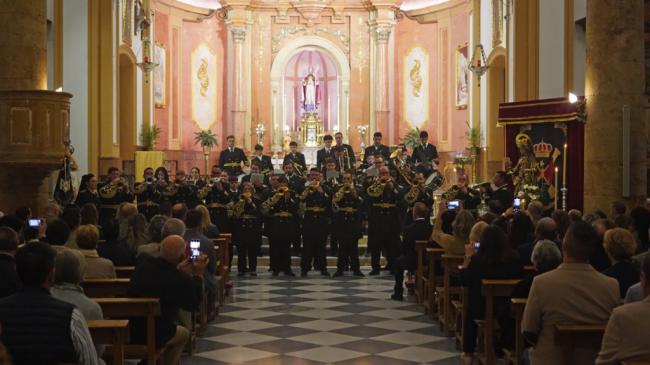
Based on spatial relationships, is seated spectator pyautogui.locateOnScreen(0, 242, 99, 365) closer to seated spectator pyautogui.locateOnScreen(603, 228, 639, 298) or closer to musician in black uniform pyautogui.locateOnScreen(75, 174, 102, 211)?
seated spectator pyautogui.locateOnScreen(603, 228, 639, 298)

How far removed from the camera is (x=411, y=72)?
90.4ft

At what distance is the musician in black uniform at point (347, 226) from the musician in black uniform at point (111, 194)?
3593mm

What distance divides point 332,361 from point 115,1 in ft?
44.7

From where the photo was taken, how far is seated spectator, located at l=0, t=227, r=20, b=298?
6.34 metres

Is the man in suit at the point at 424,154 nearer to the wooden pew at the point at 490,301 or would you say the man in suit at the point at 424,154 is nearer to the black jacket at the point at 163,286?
the wooden pew at the point at 490,301

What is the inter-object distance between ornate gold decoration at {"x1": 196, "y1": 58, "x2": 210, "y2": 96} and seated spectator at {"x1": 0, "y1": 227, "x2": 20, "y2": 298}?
819 inches

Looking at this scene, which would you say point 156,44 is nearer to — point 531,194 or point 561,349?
point 531,194

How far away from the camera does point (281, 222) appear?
49.6 feet

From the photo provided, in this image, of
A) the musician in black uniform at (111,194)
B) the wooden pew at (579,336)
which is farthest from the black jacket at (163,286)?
the musician in black uniform at (111,194)

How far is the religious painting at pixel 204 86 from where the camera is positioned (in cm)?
→ 2702

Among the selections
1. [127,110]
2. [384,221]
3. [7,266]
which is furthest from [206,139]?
[7,266]

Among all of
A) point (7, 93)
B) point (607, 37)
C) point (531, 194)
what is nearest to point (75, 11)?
point (7, 93)

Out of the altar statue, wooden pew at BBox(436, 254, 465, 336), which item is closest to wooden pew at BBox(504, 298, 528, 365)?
wooden pew at BBox(436, 254, 465, 336)

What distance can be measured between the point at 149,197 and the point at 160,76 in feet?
33.7
